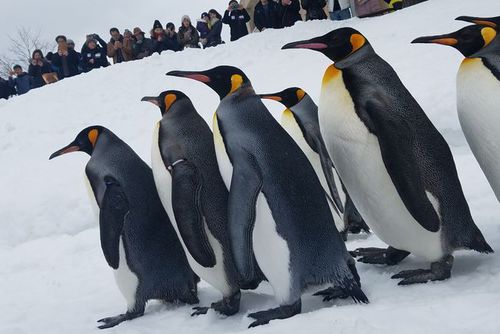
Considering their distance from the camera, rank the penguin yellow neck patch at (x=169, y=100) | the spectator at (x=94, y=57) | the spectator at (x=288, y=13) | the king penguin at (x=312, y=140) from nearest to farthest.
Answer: the penguin yellow neck patch at (x=169, y=100) → the king penguin at (x=312, y=140) → the spectator at (x=288, y=13) → the spectator at (x=94, y=57)

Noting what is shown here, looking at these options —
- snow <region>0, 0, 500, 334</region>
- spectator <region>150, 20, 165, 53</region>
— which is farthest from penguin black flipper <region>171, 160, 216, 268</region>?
spectator <region>150, 20, 165, 53</region>

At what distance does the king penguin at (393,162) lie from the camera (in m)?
2.19

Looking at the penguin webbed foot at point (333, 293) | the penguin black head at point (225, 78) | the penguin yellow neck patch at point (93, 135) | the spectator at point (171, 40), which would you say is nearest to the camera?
the penguin webbed foot at point (333, 293)

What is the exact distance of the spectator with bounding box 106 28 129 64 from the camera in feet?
36.9

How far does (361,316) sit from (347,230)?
67.2 inches

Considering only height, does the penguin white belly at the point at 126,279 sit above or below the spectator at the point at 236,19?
below

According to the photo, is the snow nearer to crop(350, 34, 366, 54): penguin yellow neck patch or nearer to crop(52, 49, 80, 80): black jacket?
crop(52, 49, 80, 80): black jacket

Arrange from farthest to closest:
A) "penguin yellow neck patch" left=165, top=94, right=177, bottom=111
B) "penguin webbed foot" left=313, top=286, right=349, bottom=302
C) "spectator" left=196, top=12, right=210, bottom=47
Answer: "spectator" left=196, top=12, right=210, bottom=47
"penguin yellow neck patch" left=165, top=94, right=177, bottom=111
"penguin webbed foot" left=313, top=286, right=349, bottom=302

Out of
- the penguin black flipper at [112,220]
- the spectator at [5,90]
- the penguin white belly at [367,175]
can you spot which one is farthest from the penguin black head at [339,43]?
the spectator at [5,90]

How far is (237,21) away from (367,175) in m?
9.56

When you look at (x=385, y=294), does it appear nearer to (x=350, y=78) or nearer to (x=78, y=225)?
(x=350, y=78)

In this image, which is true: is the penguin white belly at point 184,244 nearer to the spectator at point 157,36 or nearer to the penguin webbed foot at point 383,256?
the penguin webbed foot at point 383,256

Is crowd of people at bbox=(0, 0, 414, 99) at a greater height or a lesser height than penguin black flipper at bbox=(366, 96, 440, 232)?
greater

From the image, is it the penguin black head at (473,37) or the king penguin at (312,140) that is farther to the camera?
the king penguin at (312,140)
